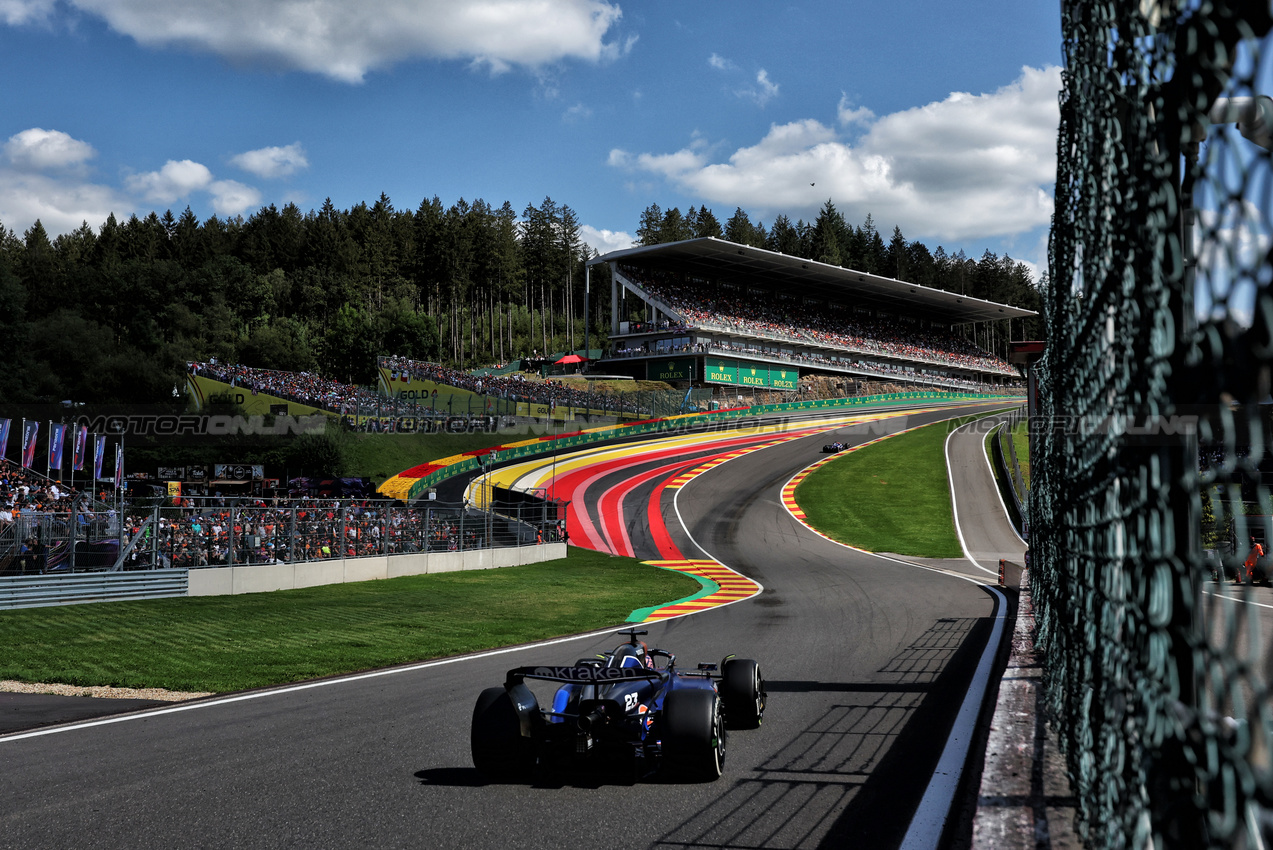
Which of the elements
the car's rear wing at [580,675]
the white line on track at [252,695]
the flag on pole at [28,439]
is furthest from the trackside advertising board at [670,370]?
the car's rear wing at [580,675]

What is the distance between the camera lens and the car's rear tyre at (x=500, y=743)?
6.09 m

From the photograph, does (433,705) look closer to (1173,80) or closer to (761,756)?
(761,756)

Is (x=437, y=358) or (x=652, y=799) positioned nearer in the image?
(x=652, y=799)

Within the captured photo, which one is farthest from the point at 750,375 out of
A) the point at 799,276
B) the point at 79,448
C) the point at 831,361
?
the point at 79,448

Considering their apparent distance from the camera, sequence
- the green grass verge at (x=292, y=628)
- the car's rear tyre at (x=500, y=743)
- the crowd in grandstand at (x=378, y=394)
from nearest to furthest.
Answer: the car's rear tyre at (x=500, y=743), the green grass verge at (x=292, y=628), the crowd in grandstand at (x=378, y=394)

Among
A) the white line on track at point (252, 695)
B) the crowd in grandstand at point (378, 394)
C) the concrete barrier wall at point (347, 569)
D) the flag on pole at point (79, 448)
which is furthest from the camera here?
the crowd in grandstand at point (378, 394)

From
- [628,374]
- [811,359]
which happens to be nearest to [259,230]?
[628,374]

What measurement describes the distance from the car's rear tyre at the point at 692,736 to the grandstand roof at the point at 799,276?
246 ft

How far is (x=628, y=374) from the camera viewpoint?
8562 cm

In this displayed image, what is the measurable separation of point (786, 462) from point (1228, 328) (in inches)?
1977

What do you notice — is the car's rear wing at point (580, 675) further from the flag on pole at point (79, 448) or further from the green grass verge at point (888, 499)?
the flag on pole at point (79, 448)

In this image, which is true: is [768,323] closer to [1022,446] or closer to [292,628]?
[1022,446]

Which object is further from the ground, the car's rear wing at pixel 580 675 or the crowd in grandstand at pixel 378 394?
the crowd in grandstand at pixel 378 394

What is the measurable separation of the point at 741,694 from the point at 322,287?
10324cm
